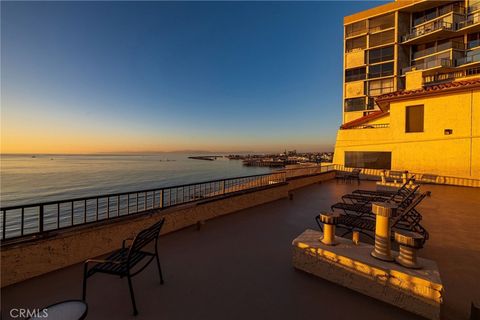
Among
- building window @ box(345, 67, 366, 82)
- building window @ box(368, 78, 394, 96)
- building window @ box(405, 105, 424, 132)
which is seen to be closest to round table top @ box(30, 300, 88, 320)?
building window @ box(405, 105, 424, 132)

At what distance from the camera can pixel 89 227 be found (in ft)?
12.2

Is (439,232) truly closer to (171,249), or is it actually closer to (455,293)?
(455,293)

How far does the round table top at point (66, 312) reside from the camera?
185 centimetres

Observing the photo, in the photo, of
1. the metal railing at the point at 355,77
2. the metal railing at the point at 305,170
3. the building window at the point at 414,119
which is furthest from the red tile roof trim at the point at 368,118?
the metal railing at the point at 355,77

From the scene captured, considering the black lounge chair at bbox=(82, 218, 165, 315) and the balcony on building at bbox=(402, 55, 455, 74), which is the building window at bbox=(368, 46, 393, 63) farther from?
the black lounge chair at bbox=(82, 218, 165, 315)

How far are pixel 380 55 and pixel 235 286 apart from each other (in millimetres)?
35090

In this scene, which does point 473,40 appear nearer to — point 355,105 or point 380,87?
point 380,87

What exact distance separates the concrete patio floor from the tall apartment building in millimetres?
28675

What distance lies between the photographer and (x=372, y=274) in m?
2.72

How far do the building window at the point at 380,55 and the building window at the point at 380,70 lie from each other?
29.9 inches

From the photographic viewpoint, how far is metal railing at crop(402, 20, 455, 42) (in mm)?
23680

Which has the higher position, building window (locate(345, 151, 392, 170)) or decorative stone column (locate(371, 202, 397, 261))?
building window (locate(345, 151, 392, 170))

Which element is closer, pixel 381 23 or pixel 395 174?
pixel 395 174

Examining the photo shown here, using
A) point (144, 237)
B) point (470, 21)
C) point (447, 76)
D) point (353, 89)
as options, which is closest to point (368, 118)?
point (353, 89)
